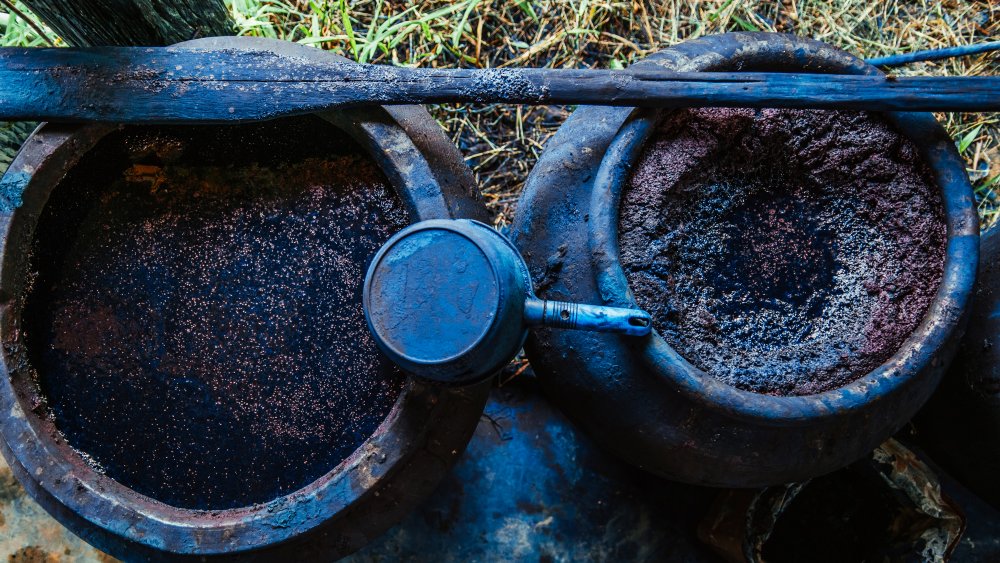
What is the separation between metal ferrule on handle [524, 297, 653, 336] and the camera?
116 cm

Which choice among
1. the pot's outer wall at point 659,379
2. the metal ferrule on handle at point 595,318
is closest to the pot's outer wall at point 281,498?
the pot's outer wall at point 659,379

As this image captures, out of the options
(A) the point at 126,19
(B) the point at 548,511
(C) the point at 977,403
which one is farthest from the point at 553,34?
(C) the point at 977,403

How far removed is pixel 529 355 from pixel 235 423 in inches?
26.6

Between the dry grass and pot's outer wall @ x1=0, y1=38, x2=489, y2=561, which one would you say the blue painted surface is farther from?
the dry grass

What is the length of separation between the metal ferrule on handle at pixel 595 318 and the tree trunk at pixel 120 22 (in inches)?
48.8

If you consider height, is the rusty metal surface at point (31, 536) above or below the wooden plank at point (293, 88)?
below

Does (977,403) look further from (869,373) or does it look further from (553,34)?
(553,34)

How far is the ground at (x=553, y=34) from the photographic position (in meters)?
2.25

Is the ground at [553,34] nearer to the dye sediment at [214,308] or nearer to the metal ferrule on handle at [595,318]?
the dye sediment at [214,308]

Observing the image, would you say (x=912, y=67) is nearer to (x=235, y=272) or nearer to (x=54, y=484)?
(x=235, y=272)

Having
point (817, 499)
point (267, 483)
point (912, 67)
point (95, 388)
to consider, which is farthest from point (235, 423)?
point (912, 67)

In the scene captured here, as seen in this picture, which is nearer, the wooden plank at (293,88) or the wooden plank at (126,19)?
the wooden plank at (293,88)

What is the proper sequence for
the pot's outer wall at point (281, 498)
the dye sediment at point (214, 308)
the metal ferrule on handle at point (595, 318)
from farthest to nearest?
the dye sediment at point (214, 308)
the pot's outer wall at point (281, 498)
the metal ferrule on handle at point (595, 318)

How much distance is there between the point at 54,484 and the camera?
1327 mm
